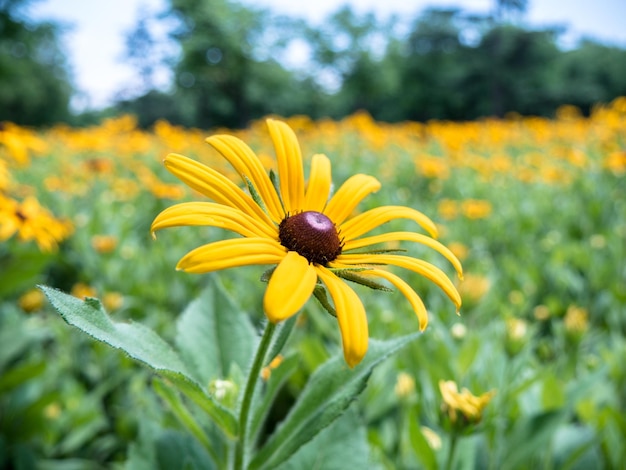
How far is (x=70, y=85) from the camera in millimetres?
37188

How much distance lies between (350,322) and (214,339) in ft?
1.62

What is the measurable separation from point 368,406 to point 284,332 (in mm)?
1124

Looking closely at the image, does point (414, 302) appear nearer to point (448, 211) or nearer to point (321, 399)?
point (321, 399)

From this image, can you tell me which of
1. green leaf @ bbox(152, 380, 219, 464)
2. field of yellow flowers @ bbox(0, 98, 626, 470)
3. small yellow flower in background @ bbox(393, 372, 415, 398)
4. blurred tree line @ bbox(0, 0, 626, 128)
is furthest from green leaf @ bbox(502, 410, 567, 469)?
blurred tree line @ bbox(0, 0, 626, 128)

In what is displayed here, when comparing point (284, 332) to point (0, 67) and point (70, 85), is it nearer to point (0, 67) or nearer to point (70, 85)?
point (0, 67)

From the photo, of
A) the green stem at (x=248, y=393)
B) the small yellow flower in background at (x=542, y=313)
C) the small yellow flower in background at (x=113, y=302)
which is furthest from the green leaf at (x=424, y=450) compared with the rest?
the small yellow flower in background at (x=113, y=302)

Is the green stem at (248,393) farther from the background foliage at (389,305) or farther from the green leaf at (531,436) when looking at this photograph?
the green leaf at (531,436)

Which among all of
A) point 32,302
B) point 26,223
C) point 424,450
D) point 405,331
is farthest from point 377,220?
point 32,302

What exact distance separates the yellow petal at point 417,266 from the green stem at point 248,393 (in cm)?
17

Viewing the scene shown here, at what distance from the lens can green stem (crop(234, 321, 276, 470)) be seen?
740 millimetres

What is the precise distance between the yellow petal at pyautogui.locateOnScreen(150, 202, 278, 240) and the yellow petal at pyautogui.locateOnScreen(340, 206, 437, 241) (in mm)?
212

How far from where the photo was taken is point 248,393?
2.53ft

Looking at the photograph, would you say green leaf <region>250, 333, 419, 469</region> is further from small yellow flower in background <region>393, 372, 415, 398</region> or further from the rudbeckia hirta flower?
small yellow flower in background <region>393, 372, 415, 398</region>

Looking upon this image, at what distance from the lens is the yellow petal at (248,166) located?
85 cm
